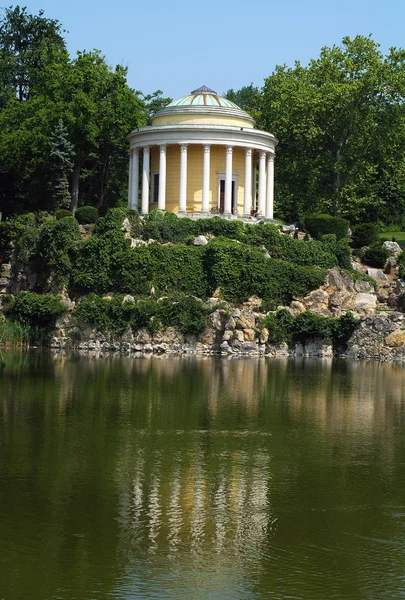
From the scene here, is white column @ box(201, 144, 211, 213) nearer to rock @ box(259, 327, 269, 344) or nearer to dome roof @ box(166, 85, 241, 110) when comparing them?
dome roof @ box(166, 85, 241, 110)

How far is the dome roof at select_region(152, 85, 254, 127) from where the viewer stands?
62875 mm

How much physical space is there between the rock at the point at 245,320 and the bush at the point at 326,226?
10.7 metres

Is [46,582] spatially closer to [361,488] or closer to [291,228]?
[361,488]

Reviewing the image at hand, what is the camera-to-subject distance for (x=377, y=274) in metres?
59.2

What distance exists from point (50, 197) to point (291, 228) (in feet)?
54.3

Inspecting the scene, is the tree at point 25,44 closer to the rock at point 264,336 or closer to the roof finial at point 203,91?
the roof finial at point 203,91

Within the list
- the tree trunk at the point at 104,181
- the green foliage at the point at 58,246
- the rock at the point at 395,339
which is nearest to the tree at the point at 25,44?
Result: the tree trunk at the point at 104,181

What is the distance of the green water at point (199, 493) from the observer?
14.2 m

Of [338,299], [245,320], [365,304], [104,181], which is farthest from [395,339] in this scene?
[104,181]

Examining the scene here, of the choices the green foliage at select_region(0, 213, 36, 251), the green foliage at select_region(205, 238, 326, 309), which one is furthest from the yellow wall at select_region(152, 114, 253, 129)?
the green foliage at select_region(0, 213, 36, 251)

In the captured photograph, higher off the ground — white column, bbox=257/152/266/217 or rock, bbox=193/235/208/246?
white column, bbox=257/152/266/217

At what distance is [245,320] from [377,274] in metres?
10.7

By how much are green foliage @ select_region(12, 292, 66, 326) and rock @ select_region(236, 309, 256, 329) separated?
30.4 ft

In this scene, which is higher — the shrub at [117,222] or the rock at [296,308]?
the shrub at [117,222]
